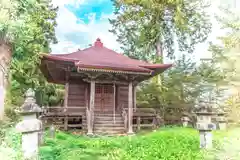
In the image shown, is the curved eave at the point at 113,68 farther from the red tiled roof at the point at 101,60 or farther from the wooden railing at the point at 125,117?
the wooden railing at the point at 125,117

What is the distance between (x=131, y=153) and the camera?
7.20 meters

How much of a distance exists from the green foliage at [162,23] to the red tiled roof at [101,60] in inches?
172

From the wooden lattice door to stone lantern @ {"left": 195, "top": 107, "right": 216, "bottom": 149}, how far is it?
8.73 metres

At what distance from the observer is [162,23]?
2130 centimetres

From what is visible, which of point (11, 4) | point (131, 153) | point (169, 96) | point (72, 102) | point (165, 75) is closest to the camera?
point (131, 153)

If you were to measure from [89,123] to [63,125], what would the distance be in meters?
1.48

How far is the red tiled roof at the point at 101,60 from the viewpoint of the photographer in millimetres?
13172

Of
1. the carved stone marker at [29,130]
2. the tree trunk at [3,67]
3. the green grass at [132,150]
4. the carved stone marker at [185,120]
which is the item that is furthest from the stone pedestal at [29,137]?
the carved stone marker at [185,120]

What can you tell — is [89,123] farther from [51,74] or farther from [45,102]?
[45,102]

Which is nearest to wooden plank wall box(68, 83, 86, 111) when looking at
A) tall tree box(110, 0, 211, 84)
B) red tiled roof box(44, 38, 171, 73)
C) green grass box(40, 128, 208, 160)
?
red tiled roof box(44, 38, 171, 73)

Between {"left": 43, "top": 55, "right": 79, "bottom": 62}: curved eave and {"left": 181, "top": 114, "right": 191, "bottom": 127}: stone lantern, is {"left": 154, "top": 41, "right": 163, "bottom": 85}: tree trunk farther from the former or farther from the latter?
{"left": 43, "top": 55, "right": 79, "bottom": 62}: curved eave

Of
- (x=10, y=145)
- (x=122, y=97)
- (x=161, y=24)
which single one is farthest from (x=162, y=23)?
(x=10, y=145)

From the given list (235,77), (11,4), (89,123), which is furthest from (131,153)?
(89,123)

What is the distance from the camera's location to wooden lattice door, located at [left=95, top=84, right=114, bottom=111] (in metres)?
15.7
